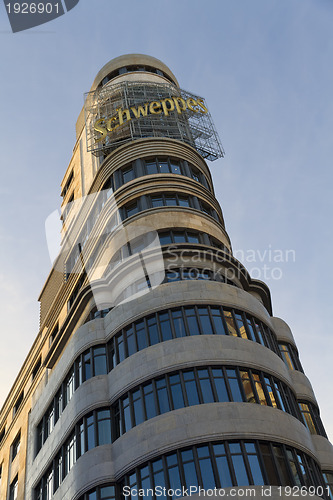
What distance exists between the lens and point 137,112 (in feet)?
185

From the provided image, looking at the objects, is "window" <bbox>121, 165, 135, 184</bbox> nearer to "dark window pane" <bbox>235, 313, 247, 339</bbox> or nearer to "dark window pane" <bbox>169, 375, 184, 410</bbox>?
"dark window pane" <bbox>235, 313, 247, 339</bbox>

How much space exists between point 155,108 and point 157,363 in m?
33.3

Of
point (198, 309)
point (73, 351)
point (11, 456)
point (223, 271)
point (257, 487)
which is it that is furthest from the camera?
point (11, 456)

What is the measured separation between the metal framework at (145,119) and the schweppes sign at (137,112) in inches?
8.6

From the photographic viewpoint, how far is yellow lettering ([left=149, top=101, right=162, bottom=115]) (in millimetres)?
56481

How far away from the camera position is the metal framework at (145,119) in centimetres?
5622

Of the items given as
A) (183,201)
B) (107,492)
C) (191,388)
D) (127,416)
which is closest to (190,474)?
(191,388)

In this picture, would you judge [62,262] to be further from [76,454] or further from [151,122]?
[76,454]

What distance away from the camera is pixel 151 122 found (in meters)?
56.9

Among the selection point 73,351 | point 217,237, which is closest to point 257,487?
point 73,351

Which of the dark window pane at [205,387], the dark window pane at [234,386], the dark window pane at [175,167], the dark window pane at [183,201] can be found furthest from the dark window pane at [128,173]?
the dark window pane at [234,386]

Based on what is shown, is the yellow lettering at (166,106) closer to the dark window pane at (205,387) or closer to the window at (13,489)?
the dark window pane at (205,387)

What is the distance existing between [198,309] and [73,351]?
9540 mm

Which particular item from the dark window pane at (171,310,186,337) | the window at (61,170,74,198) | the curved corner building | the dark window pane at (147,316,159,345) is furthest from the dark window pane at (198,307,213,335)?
the window at (61,170,74,198)
